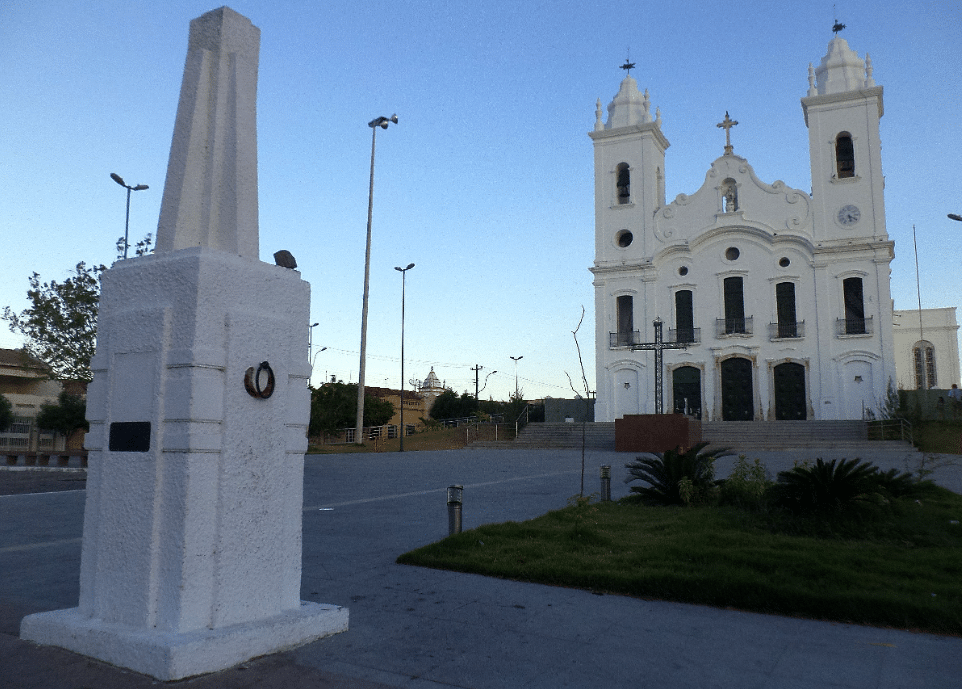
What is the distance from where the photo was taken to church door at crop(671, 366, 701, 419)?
3678cm

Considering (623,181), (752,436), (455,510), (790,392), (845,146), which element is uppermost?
(845,146)

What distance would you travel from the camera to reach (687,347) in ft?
123

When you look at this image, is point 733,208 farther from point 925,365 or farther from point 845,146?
point 925,365

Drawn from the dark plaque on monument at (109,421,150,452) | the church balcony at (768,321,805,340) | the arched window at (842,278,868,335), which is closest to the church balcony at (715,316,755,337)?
the church balcony at (768,321,805,340)

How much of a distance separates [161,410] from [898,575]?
5.30m

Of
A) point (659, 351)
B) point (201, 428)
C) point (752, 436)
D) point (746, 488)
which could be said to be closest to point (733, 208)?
point (659, 351)

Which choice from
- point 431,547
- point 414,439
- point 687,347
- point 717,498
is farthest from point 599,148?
point 431,547

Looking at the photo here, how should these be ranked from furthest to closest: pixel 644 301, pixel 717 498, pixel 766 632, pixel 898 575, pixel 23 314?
1. pixel 644 301
2. pixel 23 314
3. pixel 717 498
4. pixel 898 575
5. pixel 766 632

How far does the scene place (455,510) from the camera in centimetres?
760

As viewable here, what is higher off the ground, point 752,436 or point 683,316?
point 683,316

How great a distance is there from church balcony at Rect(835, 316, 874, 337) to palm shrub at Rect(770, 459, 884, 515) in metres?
29.4

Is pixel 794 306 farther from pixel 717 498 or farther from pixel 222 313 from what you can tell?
pixel 222 313

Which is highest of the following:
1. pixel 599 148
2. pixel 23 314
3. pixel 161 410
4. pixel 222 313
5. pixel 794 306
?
pixel 599 148

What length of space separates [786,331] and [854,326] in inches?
115
